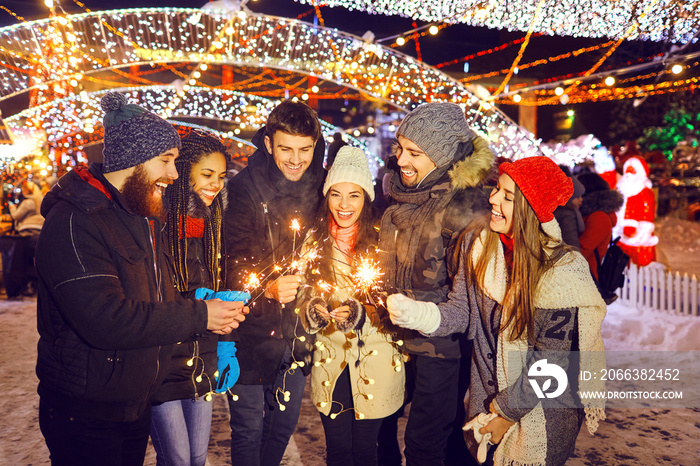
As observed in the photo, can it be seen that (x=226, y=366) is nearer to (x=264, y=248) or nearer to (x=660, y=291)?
(x=264, y=248)

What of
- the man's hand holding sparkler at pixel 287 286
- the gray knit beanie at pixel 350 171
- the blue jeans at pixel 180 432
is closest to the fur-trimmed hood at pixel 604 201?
the gray knit beanie at pixel 350 171

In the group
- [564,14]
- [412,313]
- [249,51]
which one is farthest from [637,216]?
[412,313]

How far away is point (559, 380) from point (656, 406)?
146 inches

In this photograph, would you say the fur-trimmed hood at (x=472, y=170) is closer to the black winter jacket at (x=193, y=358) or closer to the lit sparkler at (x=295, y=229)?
the lit sparkler at (x=295, y=229)

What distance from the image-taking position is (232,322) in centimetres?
240

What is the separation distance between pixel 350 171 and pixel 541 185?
3.94ft

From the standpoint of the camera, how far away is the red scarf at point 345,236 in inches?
127

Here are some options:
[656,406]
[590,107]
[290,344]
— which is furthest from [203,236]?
[590,107]

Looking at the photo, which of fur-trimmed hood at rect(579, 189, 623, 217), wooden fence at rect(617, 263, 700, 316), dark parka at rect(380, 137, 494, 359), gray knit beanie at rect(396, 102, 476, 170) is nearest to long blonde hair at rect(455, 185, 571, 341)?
dark parka at rect(380, 137, 494, 359)

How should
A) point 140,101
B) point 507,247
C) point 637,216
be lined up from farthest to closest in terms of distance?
point 140,101
point 637,216
point 507,247

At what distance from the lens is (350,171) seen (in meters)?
3.20

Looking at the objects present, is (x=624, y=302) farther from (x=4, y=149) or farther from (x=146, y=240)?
(x=4, y=149)

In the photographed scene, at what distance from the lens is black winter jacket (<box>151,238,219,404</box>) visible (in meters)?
2.64

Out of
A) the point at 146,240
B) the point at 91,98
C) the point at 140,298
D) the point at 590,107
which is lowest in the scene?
the point at 140,298
